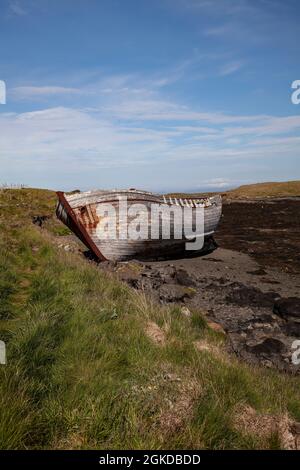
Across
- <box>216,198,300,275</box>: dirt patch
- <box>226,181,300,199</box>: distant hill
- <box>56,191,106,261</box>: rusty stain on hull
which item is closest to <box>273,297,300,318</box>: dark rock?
<box>216,198,300,275</box>: dirt patch

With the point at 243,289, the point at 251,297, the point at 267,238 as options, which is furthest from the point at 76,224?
the point at 267,238

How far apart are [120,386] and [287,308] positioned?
8329 mm

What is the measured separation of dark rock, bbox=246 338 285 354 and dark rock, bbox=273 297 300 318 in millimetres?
2285

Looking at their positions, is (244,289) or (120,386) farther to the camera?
(244,289)

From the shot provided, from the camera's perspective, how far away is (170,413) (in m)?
4.05

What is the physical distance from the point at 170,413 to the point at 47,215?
27.6 meters

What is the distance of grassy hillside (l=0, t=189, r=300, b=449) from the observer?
3.68 metres

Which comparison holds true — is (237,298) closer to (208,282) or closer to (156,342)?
(208,282)

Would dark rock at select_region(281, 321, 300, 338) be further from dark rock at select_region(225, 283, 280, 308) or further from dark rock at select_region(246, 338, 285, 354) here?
dark rock at select_region(225, 283, 280, 308)

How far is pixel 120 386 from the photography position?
179 inches
